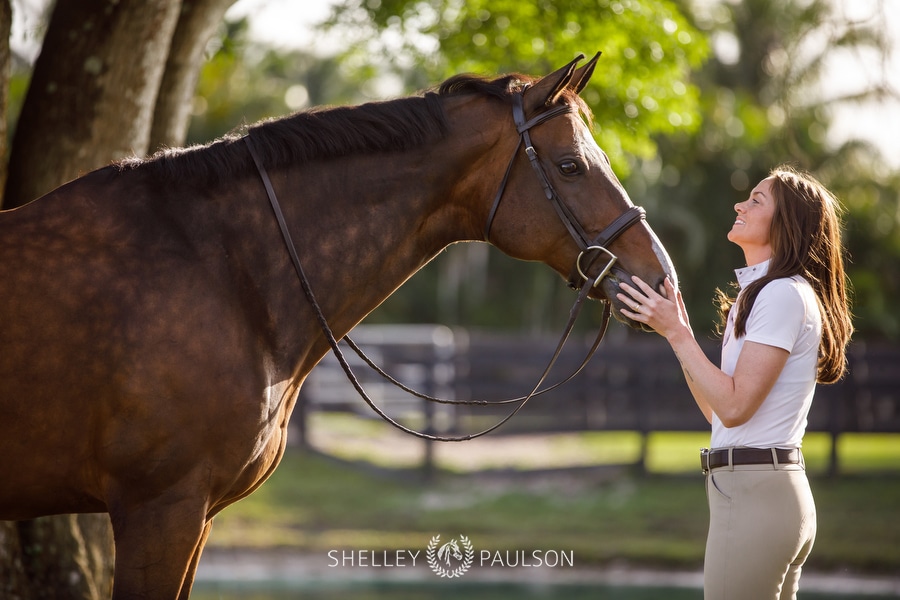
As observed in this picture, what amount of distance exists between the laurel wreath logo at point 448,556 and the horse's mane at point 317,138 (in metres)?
5.56

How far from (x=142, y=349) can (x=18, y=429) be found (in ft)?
1.48

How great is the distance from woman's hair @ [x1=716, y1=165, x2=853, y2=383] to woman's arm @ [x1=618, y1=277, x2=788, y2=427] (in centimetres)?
16

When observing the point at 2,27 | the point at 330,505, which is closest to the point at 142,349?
the point at 2,27

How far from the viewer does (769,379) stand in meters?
2.65

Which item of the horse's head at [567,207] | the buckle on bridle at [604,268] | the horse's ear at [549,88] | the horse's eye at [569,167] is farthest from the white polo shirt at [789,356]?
the horse's ear at [549,88]

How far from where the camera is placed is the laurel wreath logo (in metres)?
7.91

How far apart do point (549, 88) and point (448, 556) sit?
20.4 feet

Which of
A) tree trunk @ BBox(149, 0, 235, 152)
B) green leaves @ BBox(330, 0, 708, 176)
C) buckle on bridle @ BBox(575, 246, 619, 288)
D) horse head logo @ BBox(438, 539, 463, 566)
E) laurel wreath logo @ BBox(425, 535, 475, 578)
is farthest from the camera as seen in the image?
horse head logo @ BBox(438, 539, 463, 566)

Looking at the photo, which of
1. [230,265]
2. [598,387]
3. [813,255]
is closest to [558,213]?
[813,255]

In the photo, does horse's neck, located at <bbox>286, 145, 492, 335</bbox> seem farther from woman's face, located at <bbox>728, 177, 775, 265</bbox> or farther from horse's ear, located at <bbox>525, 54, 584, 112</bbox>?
woman's face, located at <bbox>728, 177, 775, 265</bbox>

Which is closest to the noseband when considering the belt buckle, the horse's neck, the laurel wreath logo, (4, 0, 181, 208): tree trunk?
the horse's neck

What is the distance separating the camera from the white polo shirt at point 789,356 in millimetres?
2670

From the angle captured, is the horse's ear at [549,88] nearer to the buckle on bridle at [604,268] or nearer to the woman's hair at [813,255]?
the buckle on bridle at [604,268]

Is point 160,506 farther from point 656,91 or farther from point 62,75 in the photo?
point 656,91
